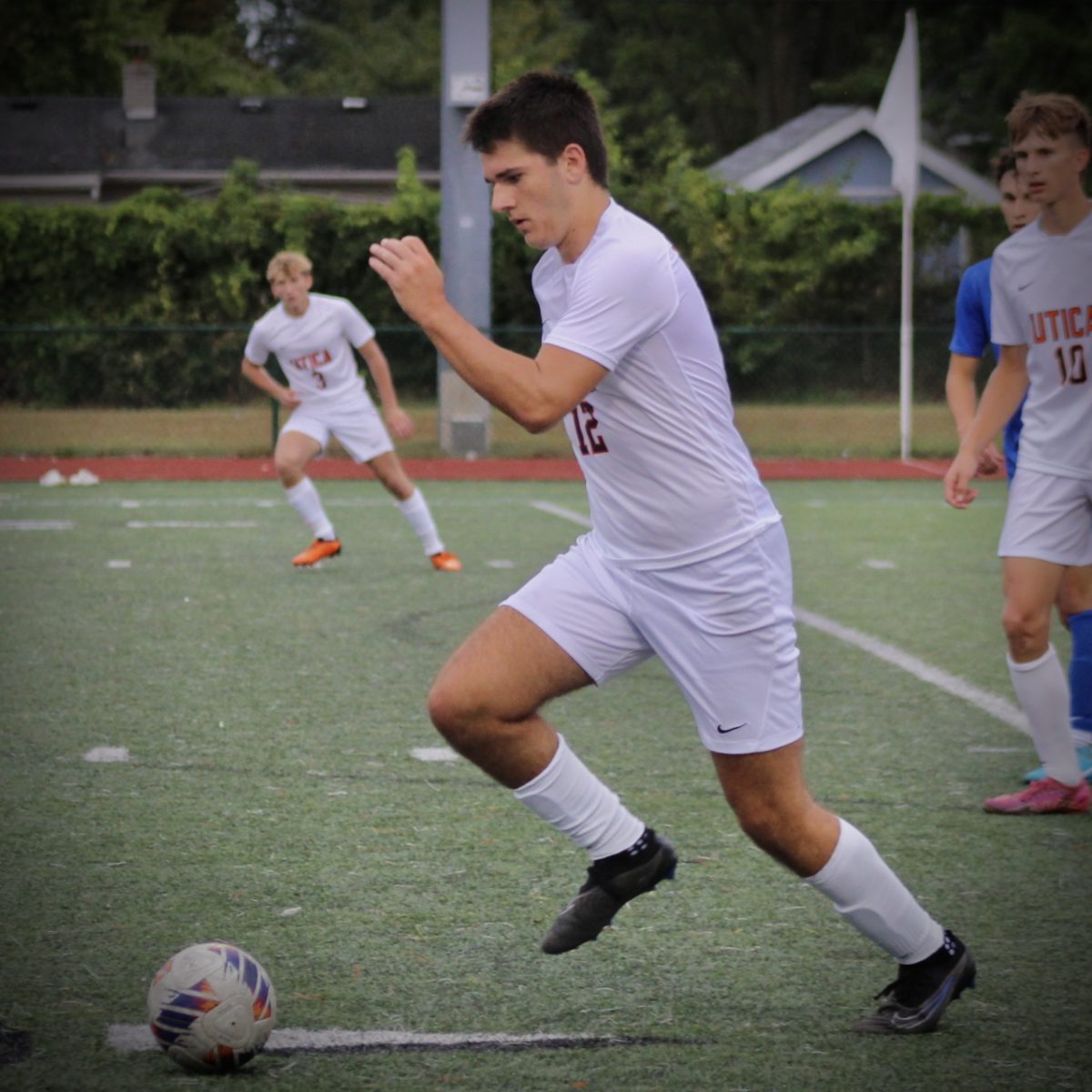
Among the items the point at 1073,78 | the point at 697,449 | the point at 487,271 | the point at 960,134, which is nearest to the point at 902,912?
the point at 697,449

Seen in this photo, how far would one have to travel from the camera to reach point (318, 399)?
11953 millimetres

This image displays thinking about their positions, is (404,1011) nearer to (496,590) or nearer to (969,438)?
(969,438)

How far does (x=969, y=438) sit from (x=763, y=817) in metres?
2.33

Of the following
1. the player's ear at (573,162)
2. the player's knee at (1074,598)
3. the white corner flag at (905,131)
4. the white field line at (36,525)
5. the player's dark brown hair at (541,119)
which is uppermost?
the white corner flag at (905,131)

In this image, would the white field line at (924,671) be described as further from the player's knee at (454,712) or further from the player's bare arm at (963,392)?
the player's knee at (454,712)

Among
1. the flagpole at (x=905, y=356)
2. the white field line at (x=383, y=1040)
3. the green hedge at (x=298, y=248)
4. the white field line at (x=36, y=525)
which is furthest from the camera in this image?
the green hedge at (x=298, y=248)

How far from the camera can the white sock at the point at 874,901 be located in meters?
3.60

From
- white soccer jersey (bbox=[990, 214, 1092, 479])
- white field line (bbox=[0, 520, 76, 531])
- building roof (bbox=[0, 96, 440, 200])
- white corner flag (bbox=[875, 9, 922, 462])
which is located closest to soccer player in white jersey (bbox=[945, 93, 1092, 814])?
white soccer jersey (bbox=[990, 214, 1092, 479])

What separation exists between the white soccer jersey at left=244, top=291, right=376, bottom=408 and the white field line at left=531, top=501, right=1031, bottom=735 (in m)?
3.81

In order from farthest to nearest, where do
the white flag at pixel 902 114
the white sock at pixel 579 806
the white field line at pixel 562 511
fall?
the white flag at pixel 902 114
the white field line at pixel 562 511
the white sock at pixel 579 806

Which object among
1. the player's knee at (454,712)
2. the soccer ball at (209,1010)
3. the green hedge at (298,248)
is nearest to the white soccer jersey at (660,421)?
the player's knee at (454,712)

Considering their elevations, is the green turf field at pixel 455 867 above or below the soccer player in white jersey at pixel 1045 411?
below

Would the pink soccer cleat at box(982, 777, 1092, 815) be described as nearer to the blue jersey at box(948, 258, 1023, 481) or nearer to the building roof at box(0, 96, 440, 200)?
the blue jersey at box(948, 258, 1023, 481)

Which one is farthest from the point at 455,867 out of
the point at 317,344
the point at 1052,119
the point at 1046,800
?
the point at 317,344
